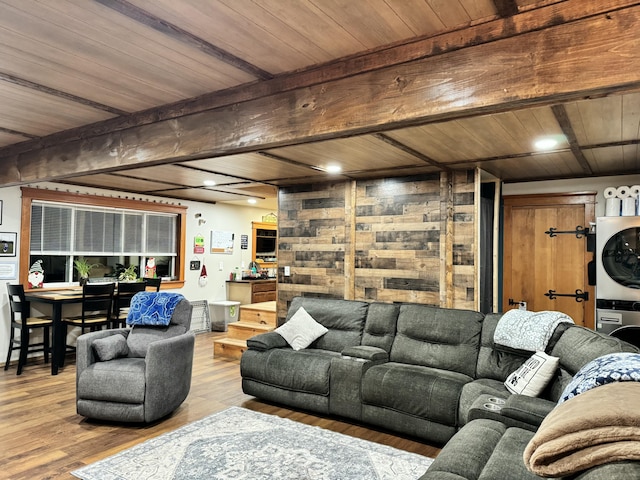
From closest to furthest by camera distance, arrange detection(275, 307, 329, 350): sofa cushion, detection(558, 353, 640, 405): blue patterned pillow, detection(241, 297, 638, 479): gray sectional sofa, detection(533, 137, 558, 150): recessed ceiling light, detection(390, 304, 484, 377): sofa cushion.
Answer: detection(558, 353, 640, 405): blue patterned pillow < detection(241, 297, 638, 479): gray sectional sofa < detection(533, 137, 558, 150): recessed ceiling light < detection(390, 304, 484, 377): sofa cushion < detection(275, 307, 329, 350): sofa cushion

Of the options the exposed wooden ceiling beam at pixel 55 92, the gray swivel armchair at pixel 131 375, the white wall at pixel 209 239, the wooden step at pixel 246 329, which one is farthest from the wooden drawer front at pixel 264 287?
the exposed wooden ceiling beam at pixel 55 92

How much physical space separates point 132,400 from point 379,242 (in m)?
3.07

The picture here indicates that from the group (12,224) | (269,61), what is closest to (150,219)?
(12,224)

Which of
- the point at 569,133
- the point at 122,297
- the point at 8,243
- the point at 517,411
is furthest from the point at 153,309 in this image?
the point at 569,133

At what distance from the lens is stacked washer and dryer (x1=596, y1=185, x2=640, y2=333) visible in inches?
159

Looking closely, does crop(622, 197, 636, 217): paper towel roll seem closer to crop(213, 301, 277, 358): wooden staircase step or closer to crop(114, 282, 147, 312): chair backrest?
crop(213, 301, 277, 358): wooden staircase step

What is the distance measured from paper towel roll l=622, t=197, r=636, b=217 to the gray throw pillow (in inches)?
191

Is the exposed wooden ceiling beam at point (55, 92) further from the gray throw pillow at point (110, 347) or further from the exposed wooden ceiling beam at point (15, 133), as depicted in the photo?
the gray throw pillow at point (110, 347)

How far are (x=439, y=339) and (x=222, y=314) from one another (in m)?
4.92

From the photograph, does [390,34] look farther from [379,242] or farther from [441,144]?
[379,242]

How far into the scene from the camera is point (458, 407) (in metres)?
3.18

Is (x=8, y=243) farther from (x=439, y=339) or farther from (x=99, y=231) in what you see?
(x=439, y=339)

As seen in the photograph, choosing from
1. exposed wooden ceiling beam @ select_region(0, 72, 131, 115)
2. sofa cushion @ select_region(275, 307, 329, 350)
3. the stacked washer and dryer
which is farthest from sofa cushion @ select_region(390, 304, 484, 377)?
exposed wooden ceiling beam @ select_region(0, 72, 131, 115)

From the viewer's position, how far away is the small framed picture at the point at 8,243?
538 cm
